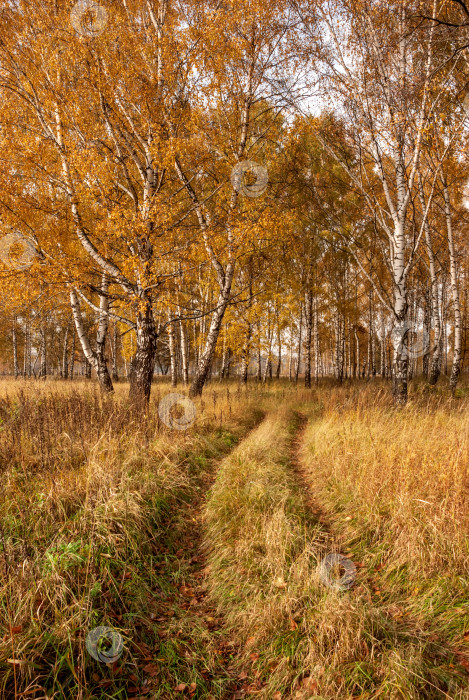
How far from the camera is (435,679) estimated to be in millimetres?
2049

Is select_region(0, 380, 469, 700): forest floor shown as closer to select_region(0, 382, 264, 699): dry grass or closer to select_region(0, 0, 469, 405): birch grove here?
select_region(0, 382, 264, 699): dry grass

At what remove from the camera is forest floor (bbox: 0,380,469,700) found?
7.31 ft

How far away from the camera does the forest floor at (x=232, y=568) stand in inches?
87.7

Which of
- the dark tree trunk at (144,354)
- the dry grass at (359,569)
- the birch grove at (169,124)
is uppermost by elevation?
the birch grove at (169,124)

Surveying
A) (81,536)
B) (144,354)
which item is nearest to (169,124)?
(144,354)

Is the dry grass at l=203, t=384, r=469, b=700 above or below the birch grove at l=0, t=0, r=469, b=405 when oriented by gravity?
below

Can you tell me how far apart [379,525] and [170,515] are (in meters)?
2.48

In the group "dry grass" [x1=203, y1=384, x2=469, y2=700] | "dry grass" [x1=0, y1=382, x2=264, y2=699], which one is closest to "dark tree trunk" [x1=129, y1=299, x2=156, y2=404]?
"dry grass" [x1=0, y1=382, x2=264, y2=699]

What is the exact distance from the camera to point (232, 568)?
3.37 m

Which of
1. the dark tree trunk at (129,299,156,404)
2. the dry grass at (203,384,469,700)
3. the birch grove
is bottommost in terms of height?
the dry grass at (203,384,469,700)

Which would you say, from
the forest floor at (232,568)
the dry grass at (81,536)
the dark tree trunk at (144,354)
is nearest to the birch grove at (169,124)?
the dark tree trunk at (144,354)

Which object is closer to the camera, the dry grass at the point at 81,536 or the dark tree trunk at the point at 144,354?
the dry grass at the point at 81,536

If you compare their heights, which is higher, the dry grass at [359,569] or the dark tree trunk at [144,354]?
the dark tree trunk at [144,354]

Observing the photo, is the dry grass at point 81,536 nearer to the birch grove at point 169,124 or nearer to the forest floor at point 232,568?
the forest floor at point 232,568
